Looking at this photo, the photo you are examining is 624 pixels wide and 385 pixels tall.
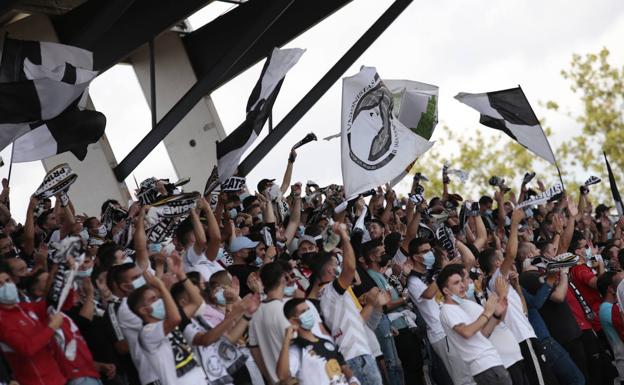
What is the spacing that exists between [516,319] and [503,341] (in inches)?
20.0

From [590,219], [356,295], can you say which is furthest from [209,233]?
[590,219]

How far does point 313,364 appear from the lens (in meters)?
7.91

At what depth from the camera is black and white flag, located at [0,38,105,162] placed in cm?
1095

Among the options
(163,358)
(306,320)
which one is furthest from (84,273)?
(306,320)

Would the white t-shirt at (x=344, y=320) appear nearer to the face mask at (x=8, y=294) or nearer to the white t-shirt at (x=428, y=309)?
the white t-shirt at (x=428, y=309)

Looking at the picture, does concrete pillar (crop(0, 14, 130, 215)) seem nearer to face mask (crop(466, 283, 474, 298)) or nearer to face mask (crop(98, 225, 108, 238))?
face mask (crop(98, 225, 108, 238))

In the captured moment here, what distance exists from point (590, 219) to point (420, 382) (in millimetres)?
5962

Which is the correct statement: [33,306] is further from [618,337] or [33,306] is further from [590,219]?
[590,219]

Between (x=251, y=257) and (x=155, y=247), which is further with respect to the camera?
(x=251, y=257)

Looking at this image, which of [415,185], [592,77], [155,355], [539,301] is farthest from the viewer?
[592,77]

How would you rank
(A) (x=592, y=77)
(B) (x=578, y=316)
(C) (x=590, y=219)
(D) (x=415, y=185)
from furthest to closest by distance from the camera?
(A) (x=592, y=77) < (C) (x=590, y=219) < (D) (x=415, y=185) < (B) (x=578, y=316)

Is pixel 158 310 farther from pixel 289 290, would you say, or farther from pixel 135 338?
pixel 289 290

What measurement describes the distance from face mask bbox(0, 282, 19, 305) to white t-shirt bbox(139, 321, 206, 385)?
89 cm

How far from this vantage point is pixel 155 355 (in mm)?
7426
